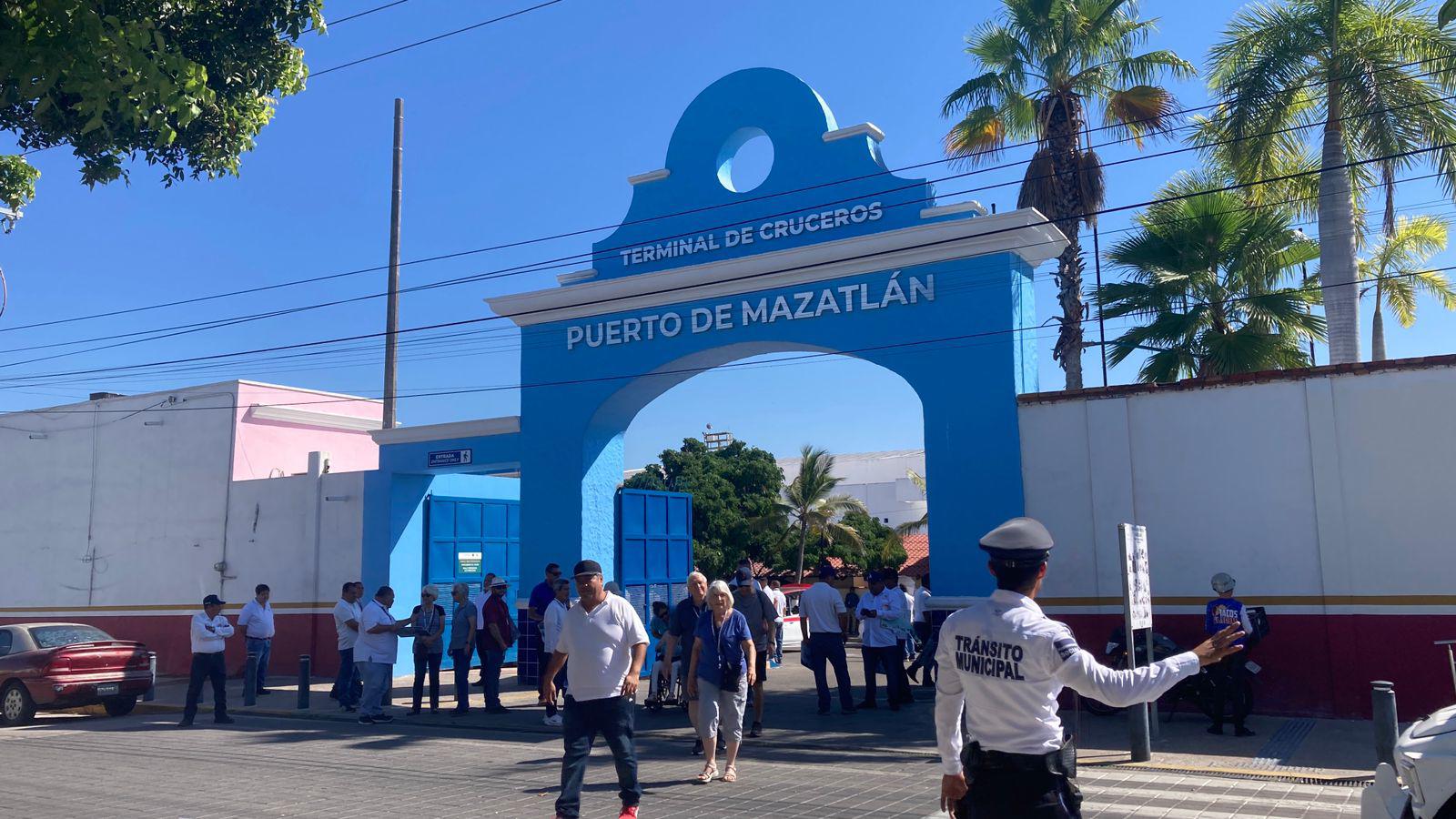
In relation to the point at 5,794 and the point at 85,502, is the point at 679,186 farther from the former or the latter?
the point at 85,502

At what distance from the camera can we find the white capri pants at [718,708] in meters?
9.73

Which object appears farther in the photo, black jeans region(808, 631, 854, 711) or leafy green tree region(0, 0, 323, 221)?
black jeans region(808, 631, 854, 711)

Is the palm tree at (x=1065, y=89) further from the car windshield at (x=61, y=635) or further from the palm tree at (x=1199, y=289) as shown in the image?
the car windshield at (x=61, y=635)

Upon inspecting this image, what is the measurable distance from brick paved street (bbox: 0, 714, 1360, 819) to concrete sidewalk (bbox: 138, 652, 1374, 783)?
44 cm

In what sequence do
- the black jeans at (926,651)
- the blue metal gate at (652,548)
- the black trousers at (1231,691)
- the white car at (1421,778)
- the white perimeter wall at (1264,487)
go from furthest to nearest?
the blue metal gate at (652,548)
the black jeans at (926,651)
the white perimeter wall at (1264,487)
the black trousers at (1231,691)
the white car at (1421,778)

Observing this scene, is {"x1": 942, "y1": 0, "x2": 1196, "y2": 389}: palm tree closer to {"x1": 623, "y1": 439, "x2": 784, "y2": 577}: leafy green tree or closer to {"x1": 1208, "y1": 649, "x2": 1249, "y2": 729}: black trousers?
{"x1": 1208, "y1": 649, "x2": 1249, "y2": 729}: black trousers

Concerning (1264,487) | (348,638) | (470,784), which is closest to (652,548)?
(348,638)

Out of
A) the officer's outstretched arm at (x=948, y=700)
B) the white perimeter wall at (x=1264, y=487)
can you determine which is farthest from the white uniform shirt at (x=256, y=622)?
the officer's outstretched arm at (x=948, y=700)

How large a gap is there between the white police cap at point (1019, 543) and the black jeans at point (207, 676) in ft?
41.6

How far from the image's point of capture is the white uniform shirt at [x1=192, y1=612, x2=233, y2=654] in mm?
14281

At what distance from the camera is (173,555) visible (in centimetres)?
2220

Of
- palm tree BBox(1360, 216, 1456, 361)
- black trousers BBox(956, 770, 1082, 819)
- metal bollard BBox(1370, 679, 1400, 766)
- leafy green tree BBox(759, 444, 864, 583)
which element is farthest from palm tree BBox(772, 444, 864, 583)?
black trousers BBox(956, 770, 1082, 819)

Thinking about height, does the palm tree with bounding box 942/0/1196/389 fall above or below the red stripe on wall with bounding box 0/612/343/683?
above

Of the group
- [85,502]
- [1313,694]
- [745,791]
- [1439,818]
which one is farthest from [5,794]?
[85,502]
